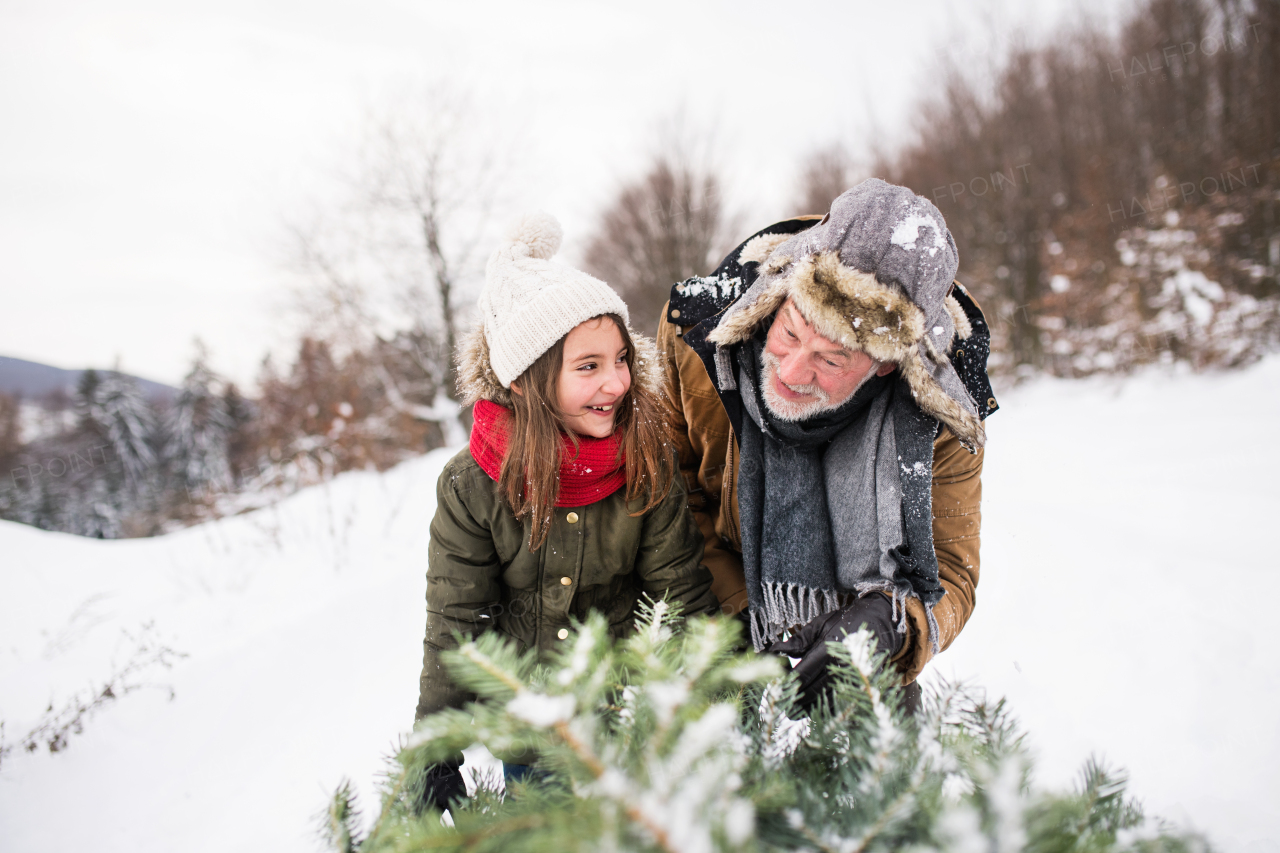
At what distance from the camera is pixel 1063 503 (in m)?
4.53

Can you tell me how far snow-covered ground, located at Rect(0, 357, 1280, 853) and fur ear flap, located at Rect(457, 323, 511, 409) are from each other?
1368 millimetres

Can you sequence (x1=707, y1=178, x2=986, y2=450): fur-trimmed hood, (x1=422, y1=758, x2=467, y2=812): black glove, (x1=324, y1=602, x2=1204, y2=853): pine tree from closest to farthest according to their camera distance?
1. (x1=324, y1=602, x2=1204, y2=853): pine tree
2. (x1=422, y1=758, x2=467, y2=812): black glove
3. (x1=707, y1=178, x2=986, y2=450): fur-trimmed hood

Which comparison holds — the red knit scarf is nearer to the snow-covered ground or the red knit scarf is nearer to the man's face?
the man's face

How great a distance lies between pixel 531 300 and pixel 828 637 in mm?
1279

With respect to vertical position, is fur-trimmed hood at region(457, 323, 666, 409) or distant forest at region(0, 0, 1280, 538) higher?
distant forest at region(0, 0, 1280, 538)

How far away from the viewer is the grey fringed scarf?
169cm

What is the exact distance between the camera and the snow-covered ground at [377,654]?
2227 mm

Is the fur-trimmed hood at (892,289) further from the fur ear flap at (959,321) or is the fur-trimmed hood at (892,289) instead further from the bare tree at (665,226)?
the bare tree at (665,226)

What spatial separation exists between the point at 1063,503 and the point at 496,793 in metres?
5.17

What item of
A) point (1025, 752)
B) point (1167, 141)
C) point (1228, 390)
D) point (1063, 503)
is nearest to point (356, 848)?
point (1025, 752)

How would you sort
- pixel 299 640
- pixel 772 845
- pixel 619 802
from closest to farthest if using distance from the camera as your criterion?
pixel 619 802 → pixel 772 845 → pixel 299 640

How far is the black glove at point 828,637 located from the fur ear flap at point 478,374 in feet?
3.72

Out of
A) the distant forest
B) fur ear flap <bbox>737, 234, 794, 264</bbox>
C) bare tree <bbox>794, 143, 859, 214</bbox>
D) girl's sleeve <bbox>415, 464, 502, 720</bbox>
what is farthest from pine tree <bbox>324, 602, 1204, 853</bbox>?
bare tree <bbox>794, 143, 859, 214</bbox>

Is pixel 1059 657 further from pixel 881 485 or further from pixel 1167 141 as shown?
pixel 1167 141
